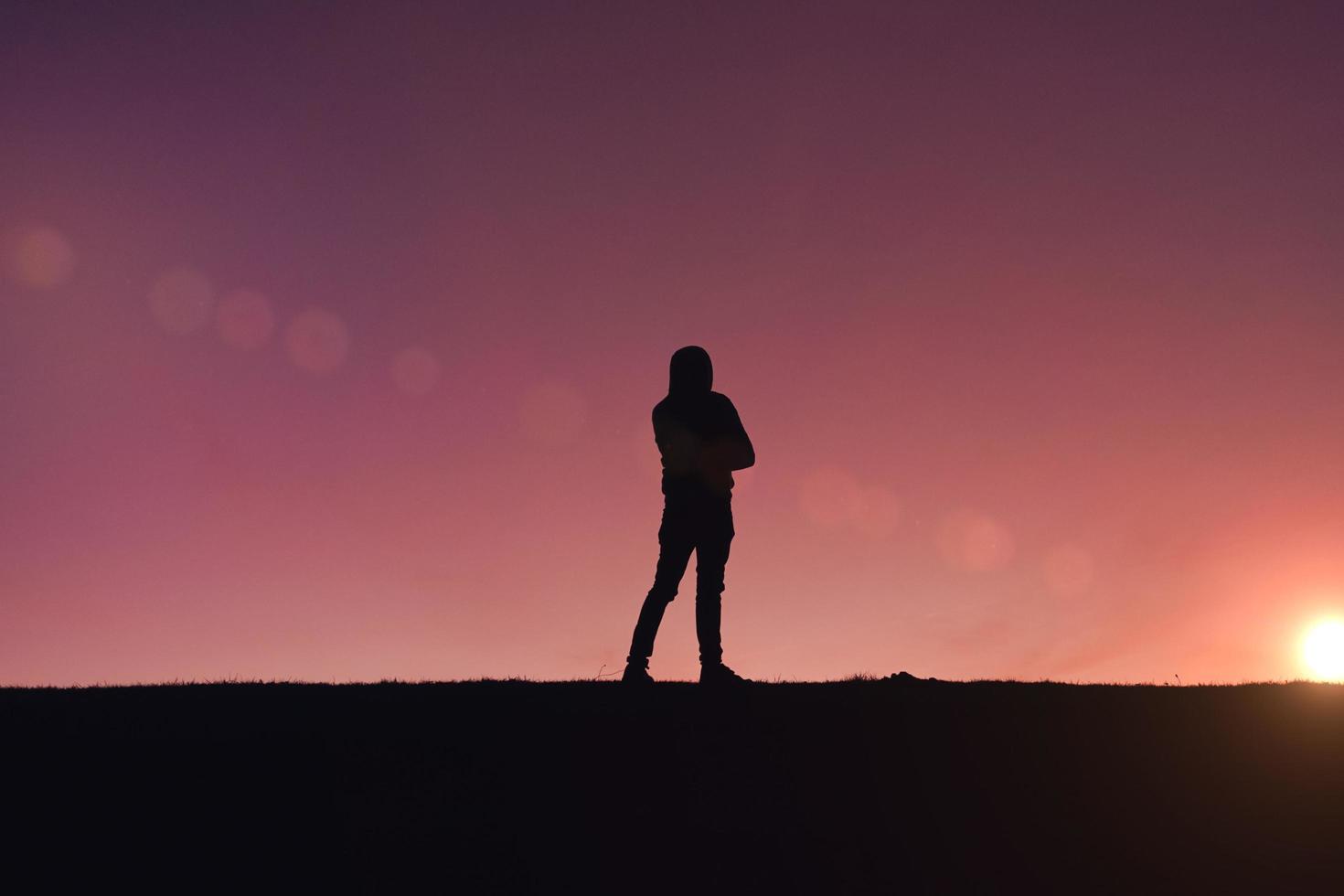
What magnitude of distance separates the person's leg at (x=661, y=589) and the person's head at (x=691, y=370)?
57.6 inches

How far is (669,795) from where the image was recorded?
28.6ft

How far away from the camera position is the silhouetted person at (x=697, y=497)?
37.4 ft

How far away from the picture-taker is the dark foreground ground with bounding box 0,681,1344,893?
25.1 ft

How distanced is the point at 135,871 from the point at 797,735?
18.4ft

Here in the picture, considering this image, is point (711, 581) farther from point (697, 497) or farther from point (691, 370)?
point (691, 370)

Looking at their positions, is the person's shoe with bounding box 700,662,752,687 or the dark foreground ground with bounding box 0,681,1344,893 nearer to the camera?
the dark foreground ground with bounding box 0,681,1344,893

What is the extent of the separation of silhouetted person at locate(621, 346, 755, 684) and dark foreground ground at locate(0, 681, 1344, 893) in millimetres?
631

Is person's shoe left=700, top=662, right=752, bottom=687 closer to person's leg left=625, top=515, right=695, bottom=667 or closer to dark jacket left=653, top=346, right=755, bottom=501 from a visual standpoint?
person's leg left=625, top=515, right=695, bottom=667

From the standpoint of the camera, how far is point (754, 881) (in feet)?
24.5

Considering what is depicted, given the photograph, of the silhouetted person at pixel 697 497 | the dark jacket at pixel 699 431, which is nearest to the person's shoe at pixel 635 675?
the silhouetted person at pixel 697 497

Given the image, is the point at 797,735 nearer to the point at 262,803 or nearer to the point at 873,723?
the point at 873,723

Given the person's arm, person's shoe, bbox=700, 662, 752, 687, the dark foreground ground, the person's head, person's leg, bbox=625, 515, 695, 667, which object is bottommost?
the dark foreground ground

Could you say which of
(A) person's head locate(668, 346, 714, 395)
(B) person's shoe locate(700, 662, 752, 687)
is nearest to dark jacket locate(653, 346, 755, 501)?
(A) person's head locate(668, 346, 714, 395)

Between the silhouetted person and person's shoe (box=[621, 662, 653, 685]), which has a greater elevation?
the silhouetted person
